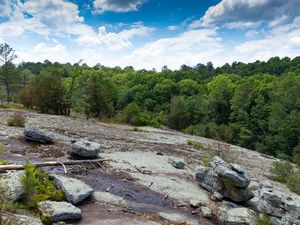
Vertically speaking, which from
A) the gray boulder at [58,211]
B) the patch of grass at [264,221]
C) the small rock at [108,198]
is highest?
the gray boulder at [58,211]

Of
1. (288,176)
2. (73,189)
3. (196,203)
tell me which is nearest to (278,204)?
(196,203)

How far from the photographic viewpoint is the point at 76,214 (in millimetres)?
9031

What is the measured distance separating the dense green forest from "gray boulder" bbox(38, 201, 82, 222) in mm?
28723

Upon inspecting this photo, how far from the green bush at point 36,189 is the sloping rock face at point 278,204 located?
788 cm

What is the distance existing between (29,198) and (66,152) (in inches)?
249

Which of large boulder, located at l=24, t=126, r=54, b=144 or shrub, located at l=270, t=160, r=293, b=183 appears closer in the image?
large boulder, located at l=24, t=126, r=54, b=144

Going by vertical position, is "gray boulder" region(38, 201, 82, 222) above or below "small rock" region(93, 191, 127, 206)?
above

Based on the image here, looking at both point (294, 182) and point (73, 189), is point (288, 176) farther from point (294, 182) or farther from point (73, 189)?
point (73, 189)

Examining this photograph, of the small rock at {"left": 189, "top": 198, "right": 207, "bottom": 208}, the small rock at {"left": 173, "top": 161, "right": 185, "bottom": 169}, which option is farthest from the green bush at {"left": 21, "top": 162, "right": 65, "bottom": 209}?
the small rock at {"left": 173, "top": 161, "right": 185, "bottom": 169}

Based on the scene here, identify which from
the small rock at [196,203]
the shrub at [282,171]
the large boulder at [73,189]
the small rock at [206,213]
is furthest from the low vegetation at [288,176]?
the large boulder at [73,189]

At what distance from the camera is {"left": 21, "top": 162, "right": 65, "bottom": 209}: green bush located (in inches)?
364

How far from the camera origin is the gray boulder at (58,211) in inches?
344

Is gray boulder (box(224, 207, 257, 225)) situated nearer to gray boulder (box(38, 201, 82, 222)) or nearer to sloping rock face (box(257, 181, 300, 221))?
sloping rock face (box(257, 181, 300, 221))

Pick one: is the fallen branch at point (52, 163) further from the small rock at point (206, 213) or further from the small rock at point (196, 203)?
the small rock at point (206, 213)
